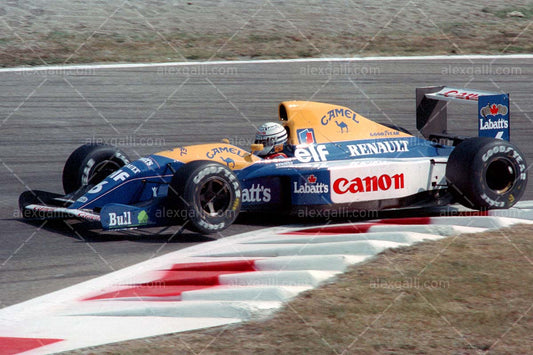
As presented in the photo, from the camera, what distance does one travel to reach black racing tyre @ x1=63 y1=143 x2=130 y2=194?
852 cm

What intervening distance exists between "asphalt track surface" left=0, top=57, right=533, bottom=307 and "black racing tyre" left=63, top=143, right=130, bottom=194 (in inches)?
28.6

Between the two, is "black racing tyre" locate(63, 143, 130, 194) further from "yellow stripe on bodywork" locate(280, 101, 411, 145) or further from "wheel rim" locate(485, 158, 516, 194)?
"wheel rim" locate(485, 158, 516, 194)

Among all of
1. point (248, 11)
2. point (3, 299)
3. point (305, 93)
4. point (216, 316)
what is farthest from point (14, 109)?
point (216, 316)

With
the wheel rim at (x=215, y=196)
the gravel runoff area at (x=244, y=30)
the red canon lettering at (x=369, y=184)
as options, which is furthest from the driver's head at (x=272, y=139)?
the gravel runoff area at (x=244, y=30)

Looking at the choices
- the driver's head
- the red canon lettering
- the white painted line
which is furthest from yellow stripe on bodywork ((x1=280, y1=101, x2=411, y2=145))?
the white painted line

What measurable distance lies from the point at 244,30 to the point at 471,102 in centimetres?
971

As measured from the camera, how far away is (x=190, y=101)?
14352 mm

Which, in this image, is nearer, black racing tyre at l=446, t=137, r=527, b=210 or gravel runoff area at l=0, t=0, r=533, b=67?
black racing tyre at l=446, t=137, r=527, b=210

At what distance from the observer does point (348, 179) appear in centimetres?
791

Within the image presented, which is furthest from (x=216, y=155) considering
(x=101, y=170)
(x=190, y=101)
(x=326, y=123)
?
(x=190, y=101)

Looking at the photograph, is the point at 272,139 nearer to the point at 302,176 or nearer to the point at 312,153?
the point at 312,153

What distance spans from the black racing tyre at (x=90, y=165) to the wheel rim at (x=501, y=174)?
3799mm

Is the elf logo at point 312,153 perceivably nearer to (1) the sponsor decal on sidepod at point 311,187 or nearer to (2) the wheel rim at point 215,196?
(1) the sponsor decal on sidepod at point 311,187

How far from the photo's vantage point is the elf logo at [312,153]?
8.24 meters
